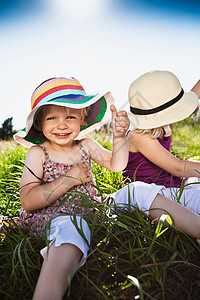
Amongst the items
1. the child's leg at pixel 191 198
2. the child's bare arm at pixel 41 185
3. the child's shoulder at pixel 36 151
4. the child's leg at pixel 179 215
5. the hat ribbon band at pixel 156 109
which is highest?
the hat ribbon band at pixel 156 109

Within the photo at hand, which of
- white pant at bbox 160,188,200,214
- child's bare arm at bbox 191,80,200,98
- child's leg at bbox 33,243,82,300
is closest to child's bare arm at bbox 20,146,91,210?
child's leg at bbox 33,243,82,300

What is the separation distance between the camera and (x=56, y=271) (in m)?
1.40

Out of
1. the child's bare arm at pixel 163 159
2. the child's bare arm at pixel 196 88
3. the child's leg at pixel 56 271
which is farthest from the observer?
the child's bare arm at pixel 196 88

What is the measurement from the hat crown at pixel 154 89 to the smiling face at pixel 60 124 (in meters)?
0.56

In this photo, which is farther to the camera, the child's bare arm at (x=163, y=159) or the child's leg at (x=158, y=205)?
the child's bare arm at (x=163, y=159)

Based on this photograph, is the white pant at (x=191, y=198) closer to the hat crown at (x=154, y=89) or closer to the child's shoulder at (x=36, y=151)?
the hat crown at (x=154, y=89)

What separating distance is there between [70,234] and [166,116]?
1220 millimetres

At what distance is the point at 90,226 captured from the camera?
1.77m

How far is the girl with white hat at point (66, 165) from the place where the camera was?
5.99ft

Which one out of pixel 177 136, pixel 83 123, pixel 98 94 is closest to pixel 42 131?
pixel 83 123

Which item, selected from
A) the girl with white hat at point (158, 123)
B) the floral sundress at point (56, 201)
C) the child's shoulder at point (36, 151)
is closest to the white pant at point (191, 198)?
the girl with white hat at point (158, 123)

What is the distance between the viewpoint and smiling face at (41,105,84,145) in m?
2.07

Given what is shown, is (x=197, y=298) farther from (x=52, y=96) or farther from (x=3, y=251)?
(x=52, y=96)

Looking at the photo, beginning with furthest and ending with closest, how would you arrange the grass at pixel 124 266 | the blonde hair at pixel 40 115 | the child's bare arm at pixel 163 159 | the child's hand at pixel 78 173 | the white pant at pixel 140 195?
the child's bare arm at pixel 163 159
the blonde hair at pixel 40 115
the child's hand at pixel 78 173
the white pant at pixel 140 195
the grass at pixel 124 266
